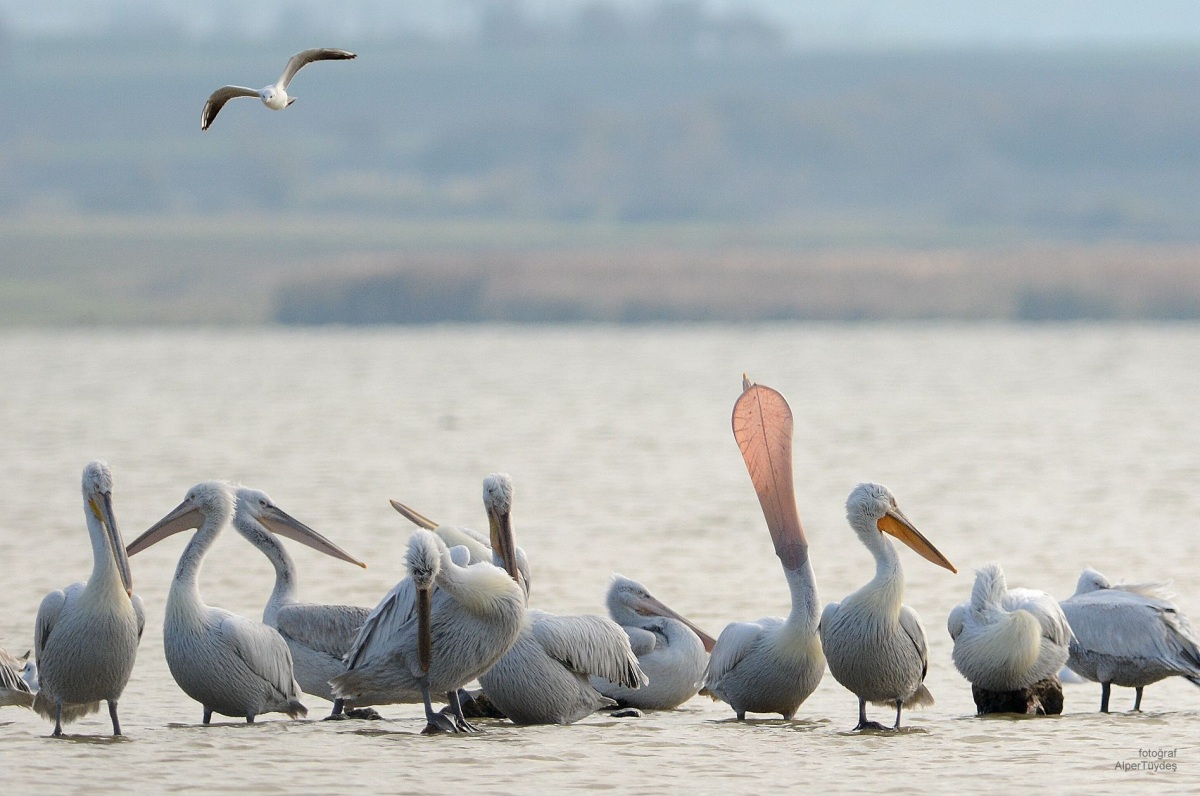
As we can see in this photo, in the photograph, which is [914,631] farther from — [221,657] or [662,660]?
[221,657]

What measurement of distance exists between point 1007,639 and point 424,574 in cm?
209

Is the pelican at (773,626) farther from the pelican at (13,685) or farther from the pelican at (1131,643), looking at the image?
the pelican at (13,685)

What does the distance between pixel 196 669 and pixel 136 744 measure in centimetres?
40

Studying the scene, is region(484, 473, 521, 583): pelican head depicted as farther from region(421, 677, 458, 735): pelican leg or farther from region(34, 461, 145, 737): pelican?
region(34, 461, 145, 737): pelican

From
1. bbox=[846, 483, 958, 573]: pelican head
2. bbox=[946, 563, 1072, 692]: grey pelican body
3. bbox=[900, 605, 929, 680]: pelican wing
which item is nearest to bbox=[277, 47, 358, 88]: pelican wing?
bbox=[846, 483, 958, 573]: pelican head

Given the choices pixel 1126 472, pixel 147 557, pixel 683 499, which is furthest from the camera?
pixel 1126 472

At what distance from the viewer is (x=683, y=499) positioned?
52.4 ft

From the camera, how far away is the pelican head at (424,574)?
6594 millimetres

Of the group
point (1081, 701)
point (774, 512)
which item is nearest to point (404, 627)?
point (774, 512)

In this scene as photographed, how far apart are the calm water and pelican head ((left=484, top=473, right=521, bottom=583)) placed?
633mm

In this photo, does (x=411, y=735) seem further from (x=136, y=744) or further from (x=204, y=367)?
(x=204, y=367)

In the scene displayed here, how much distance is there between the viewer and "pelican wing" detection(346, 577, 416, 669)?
695cm

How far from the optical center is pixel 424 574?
6621 mm

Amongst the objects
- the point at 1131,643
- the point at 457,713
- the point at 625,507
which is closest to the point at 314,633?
the point at 457,713
